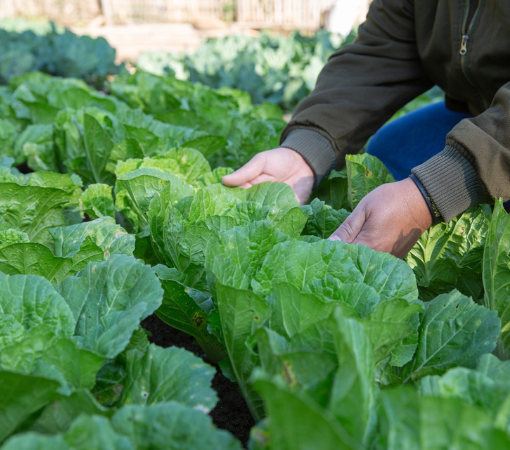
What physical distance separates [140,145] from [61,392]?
1656mm

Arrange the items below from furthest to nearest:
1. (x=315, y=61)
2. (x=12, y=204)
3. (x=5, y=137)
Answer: (x=315, y=61) → (x=5, y=137) → (x=12, y=204)

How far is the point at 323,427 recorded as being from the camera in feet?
2.53

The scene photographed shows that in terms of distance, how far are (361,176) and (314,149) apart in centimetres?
39

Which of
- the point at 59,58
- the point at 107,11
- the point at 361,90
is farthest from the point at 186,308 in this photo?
the point at 107,11

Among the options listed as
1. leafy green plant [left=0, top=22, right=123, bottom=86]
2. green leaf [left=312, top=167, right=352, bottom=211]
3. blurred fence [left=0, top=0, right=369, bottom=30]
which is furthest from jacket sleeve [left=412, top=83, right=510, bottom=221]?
blurred fence [left=0, top=0, right=369, bottom=30]

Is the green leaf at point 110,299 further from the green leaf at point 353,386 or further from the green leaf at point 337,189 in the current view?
the green leaf at point 337,189

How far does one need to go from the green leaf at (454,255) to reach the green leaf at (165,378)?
3.65ft

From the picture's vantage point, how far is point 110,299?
1381mm

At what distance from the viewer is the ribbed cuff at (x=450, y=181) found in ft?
5.55

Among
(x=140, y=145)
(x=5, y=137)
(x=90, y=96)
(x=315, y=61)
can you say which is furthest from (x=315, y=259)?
(x=315, y=61)

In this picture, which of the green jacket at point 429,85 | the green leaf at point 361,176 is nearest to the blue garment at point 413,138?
the green jacket at point 429,85

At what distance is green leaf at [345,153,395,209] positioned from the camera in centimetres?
208

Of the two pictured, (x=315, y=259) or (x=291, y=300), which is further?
(x=315, y=259)

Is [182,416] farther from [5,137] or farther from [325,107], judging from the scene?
[5,137]
